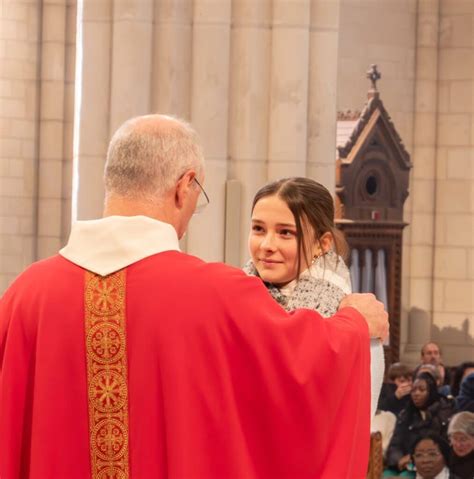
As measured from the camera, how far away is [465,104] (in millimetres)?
12461

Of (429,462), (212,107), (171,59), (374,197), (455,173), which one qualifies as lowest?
(429,462)

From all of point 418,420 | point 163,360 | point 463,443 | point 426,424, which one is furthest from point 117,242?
point 418,420

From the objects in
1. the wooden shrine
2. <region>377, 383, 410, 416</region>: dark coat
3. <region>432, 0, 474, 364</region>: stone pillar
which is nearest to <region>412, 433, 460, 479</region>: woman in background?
<region>377, 383, 410, 416</region>: dark coat

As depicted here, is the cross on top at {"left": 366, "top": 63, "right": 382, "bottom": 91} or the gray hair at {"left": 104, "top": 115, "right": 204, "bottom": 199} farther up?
the cross on top at {"left": 366, "top": 63, "right": 382, "bottom": 91}

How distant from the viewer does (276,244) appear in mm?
3801

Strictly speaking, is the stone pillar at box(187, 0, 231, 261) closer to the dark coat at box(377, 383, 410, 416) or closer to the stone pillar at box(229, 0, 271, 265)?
the stone pillar at box(229, 0, 271, 265)

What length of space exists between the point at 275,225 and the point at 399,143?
24.8ft

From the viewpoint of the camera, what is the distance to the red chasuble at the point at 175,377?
135 inches

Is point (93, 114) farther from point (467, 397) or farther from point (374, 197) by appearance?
point (374, 197)

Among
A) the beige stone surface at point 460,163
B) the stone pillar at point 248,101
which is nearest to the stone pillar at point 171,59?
the stone pillar at point 248,101

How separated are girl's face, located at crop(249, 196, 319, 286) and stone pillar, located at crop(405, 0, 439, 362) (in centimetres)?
872

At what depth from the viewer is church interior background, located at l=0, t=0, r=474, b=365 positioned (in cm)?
717

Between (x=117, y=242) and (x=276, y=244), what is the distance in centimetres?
49

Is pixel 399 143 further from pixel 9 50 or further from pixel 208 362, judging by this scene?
pixel 208 362
